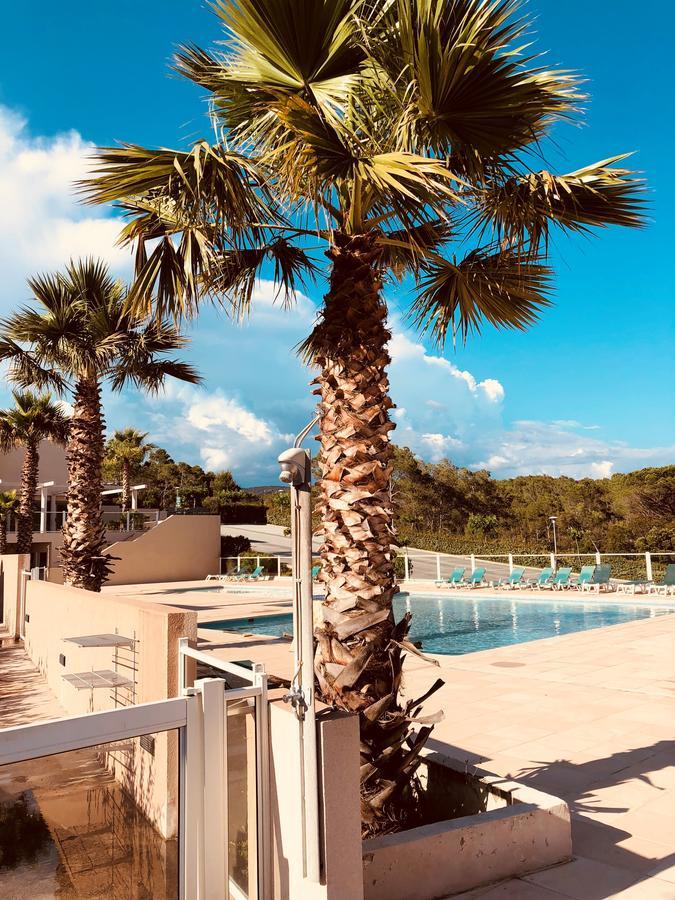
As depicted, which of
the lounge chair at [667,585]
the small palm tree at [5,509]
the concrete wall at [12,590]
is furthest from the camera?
the small palm tree at [5,509]

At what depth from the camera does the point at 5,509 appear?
2725cm

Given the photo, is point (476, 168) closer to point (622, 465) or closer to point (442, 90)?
point (442, 90)

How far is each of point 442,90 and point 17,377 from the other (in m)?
12.5

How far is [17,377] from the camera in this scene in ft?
45.8

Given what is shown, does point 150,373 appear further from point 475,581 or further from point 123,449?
point 123,449

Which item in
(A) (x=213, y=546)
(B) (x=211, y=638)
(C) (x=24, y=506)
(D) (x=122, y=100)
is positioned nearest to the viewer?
(D) (x=122, y=100)

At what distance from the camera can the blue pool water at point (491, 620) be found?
1484cm

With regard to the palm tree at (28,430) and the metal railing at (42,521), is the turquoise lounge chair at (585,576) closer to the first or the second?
the palm tree at (28,430)

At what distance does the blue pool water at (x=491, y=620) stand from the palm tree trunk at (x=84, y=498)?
499cm

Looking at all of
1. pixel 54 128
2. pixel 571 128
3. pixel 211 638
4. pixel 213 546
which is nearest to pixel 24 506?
pixel 213 546

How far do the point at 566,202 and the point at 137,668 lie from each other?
5306 millimetres

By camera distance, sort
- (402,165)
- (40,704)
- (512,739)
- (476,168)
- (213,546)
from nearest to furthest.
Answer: (402,165)
(476,168)
(512,739)
(40,704)
(213,546)

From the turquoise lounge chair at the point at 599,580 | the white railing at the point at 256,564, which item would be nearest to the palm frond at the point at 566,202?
the turquoise lounge chair at the point at 599,580

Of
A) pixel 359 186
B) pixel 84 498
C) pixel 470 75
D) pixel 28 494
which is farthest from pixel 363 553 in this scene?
pixel 28 494
